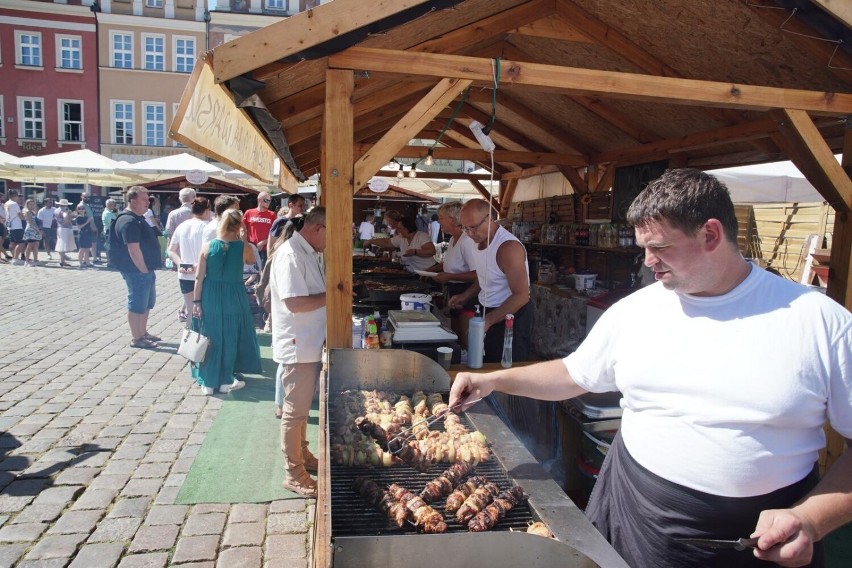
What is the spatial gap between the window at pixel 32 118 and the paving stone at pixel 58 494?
1358 inches

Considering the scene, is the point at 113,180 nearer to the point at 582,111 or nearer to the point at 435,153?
the point at 435,153

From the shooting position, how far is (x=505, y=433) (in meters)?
2.72

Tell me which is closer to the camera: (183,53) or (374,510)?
(374,510)

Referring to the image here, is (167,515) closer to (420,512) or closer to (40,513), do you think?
(40,513)

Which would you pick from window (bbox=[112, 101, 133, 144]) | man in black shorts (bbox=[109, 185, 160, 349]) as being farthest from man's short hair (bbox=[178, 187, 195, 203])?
window (bbox=[112, 101, 133, 144])

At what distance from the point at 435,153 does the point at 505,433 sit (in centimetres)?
733

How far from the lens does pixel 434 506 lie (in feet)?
7.22

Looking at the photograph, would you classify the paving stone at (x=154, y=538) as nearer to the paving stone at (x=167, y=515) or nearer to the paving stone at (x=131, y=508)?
the paving stone at (x=167, y=515)

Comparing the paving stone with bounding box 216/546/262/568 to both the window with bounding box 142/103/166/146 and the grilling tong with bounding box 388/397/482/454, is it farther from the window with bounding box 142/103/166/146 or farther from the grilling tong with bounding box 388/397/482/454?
the window with bounding box 142/103/166/146

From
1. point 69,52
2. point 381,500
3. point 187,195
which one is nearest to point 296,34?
point 381,500

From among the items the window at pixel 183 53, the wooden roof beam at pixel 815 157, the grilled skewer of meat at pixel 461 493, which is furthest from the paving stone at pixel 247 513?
the window at pixel 183 53

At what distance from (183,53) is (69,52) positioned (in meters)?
6.08

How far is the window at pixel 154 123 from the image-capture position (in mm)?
32469

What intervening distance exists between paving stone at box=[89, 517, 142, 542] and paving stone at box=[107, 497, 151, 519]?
59 mm
